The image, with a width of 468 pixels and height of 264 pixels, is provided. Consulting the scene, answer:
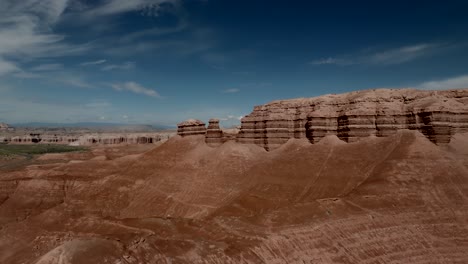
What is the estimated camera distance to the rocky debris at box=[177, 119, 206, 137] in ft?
207

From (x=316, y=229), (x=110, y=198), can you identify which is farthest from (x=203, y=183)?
(x=316, y=229)

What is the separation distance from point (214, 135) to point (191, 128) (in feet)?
20.0

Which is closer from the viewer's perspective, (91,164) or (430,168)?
(430,168)

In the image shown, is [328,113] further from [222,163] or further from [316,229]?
[316,229]

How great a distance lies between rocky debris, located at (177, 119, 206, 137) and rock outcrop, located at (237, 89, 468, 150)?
35.5 feet

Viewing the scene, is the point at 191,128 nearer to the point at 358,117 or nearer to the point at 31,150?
the point at 358,117

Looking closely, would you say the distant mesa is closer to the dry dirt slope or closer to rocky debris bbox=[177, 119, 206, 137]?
the dry dirt slope

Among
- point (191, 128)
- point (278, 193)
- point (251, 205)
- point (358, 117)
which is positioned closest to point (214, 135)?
point (191, 128)

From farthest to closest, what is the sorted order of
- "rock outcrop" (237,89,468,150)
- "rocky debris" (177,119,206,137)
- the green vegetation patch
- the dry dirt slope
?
the green vegetation patch < "rocky debris" (177,119,206,137) < "rock outcrop" (237,89,468,150) < the dry dirt slope

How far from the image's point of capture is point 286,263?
880 inches

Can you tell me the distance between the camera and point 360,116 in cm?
4378

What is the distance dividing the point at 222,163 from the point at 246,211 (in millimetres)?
16671

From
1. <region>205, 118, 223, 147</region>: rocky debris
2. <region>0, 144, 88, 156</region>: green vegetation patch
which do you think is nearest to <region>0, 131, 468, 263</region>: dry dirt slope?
<region>205, 118, 223, 147</region>: rocky debris

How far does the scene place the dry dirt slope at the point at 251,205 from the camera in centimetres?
2295
